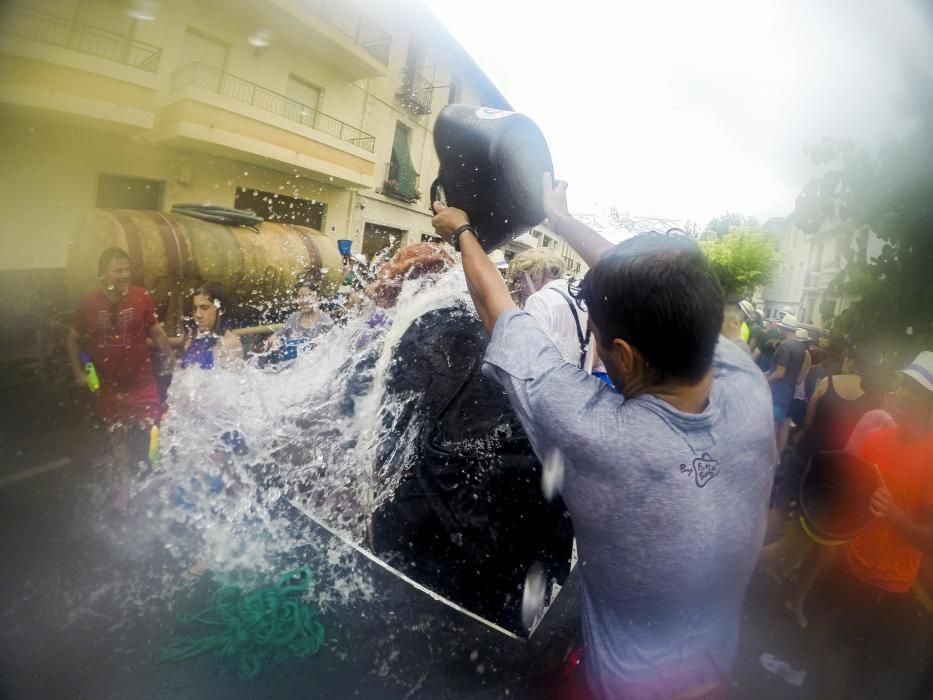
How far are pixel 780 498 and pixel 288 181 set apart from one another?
11.2ft

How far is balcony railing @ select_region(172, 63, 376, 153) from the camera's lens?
1063mm

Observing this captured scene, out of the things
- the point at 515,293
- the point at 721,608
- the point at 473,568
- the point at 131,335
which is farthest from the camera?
the point at 515,293

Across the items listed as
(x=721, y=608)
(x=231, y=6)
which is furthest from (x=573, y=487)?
(x=231, y=6)

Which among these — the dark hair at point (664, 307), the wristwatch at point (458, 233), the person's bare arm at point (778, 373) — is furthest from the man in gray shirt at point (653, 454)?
the person's bare arm at point (778, 373)

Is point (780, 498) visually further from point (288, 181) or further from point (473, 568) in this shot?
point (288, 181)

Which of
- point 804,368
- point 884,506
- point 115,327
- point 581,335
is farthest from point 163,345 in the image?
point 804,368

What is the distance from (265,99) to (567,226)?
89 cm

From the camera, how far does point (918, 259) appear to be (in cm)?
150

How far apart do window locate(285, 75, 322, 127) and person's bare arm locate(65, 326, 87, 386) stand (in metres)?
1.41

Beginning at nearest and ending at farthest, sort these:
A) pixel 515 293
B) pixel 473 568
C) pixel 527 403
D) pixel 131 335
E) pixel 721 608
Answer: pixel 527 403
pixel 721 608
pixel 473 568
pixel 131 335
pixel 515 293

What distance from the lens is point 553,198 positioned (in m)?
1.32

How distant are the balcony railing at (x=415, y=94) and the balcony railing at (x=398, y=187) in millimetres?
216

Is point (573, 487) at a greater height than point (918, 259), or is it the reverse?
point (918, 259)

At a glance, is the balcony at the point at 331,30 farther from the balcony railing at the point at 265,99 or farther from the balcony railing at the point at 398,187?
the balcony railing at the point at 398,187
